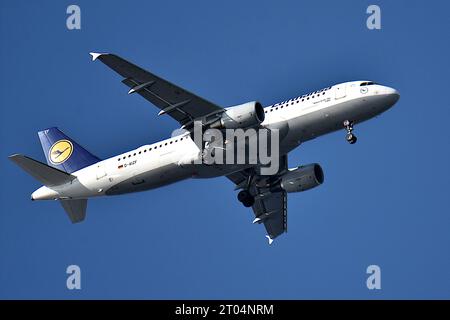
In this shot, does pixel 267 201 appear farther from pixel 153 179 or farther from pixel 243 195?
pixel 153 179

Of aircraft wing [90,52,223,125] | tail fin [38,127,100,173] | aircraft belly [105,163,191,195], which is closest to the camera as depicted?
aircraft wing [90,52,223,125]

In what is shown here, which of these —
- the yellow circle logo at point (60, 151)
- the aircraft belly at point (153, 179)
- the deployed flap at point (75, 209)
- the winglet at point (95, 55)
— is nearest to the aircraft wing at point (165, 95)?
the winglet at point (95, 55)

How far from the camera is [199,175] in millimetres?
57031

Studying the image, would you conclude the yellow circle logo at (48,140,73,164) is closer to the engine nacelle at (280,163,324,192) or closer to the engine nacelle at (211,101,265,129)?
the engine nacelle at (211,101,265,129)

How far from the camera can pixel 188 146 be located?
56.3 m

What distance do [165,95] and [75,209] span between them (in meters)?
11.5

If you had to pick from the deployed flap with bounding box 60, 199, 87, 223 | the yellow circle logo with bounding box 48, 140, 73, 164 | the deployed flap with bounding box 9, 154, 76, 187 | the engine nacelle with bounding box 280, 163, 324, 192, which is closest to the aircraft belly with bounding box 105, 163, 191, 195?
the deployed flap with bounding box 9, 154, 76, 187

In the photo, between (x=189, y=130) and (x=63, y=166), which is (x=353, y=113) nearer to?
(x=189, y=130)

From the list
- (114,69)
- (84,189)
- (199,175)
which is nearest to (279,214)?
(199,175)

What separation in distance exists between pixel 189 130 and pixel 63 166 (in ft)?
34.1

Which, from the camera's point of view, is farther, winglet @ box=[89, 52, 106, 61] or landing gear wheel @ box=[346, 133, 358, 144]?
landing gear wheel @ box=[346, 133, 358, 144]

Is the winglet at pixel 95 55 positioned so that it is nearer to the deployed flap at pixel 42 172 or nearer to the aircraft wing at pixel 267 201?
the deployed flap at pixel 42 172

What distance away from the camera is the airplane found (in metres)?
54.0

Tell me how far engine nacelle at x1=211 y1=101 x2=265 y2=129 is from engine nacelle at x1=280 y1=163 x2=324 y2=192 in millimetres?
8803
